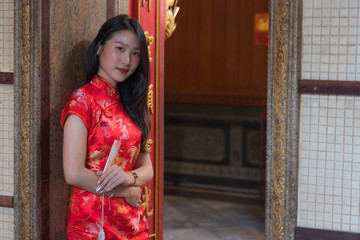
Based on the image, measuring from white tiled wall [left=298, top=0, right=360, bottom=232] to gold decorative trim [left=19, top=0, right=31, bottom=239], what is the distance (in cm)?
109

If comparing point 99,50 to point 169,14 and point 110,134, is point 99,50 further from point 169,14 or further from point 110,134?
point 169,14

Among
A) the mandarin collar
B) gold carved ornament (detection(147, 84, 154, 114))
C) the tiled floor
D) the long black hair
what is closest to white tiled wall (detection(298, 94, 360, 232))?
the long black hair

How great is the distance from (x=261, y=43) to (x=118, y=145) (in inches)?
162

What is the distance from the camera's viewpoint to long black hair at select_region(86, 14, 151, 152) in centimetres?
230

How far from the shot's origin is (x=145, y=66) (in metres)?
2.33

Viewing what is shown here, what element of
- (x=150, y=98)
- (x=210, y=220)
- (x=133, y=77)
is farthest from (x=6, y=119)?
(x=210, y=220)

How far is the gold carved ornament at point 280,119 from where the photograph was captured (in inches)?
89.8

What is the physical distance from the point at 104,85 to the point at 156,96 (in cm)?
107

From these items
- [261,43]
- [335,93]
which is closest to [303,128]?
[335,93]

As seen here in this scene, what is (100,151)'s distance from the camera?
2.23m

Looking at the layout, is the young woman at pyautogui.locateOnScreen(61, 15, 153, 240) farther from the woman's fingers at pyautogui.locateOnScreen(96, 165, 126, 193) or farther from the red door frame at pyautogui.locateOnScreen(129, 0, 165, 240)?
the red door frame at pyautogui.locateOnScreen(129, 0, 165, 240)

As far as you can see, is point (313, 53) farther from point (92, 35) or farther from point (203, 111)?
point (203, 111)

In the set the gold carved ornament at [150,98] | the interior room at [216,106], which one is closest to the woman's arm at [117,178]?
the gold carved ornament at [150,98]

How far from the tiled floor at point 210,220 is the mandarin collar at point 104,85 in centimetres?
280
